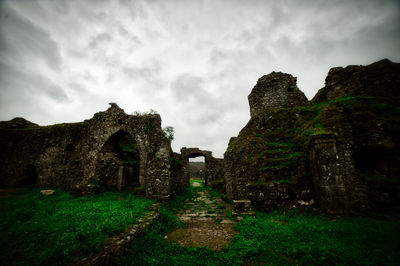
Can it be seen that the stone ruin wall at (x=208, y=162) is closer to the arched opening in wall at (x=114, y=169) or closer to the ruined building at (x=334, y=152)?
the arched opening in wall at (x=114, y=169)

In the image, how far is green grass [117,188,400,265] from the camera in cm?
341

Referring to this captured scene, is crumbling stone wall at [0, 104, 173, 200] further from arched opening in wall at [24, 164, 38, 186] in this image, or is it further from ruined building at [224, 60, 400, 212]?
ruined building at [224, 60, 400, 212]

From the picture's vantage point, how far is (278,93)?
44.8 ft

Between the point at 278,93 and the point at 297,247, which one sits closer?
the point at 297,247

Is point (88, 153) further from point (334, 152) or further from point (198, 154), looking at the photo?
point (334, 152)

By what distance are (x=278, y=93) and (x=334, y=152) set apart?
900cm

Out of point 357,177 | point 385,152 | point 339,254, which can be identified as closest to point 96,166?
point 339,254

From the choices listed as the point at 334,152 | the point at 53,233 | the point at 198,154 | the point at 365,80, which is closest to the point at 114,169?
the point at 53,233

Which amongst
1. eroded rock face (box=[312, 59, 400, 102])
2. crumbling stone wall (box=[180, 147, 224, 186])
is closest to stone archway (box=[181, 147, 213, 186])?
crumbling stone wall (box=[180, 147, 224, 186])

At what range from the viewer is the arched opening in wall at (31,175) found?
13.2 metres

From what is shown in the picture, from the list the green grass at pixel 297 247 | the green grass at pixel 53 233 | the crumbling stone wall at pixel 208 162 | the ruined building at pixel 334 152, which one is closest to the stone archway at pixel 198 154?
the crumbling stone wall at pixel 208 162

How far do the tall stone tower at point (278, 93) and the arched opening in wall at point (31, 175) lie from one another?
21680 millimetres

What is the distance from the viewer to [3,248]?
11.6 ft

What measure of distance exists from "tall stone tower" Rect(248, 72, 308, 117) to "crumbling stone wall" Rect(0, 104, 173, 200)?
998 centimetres
